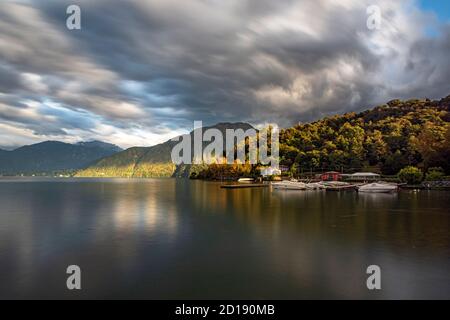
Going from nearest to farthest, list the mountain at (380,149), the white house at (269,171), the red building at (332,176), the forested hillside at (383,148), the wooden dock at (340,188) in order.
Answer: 1. the wooden dock at (340,188)
2. the forested hillside at (383,148)
3. the mountain at (380,149)
4. the red building at (332,176)
5. the white house at (269,171)

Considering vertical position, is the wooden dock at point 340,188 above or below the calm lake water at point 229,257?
above

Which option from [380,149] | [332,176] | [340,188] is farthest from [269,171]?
[340,188]

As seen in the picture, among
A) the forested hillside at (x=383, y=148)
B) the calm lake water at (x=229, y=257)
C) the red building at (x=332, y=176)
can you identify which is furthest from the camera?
the red building at (x=332, y=176)

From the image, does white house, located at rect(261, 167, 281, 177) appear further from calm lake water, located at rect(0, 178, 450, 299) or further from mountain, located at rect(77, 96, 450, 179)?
calm lake water, located at rect(0, 178, 450, 299)

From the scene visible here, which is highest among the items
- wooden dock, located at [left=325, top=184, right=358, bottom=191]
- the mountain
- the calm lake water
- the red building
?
the mountain

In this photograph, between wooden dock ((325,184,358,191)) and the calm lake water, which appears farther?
wooden dock ((325,184,358,191))

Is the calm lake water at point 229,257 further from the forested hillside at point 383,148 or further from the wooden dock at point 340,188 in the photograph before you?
the forested hillside at point 383,148

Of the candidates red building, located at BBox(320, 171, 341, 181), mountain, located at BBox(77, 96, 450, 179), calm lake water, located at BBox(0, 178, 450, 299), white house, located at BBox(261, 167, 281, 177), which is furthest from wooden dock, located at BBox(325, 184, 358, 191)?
calm lake water, located at BBox(0, 178, 450, 299)

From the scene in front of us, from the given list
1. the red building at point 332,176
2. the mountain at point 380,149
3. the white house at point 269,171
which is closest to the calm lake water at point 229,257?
the mountain at point 380,149

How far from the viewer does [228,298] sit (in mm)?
17781

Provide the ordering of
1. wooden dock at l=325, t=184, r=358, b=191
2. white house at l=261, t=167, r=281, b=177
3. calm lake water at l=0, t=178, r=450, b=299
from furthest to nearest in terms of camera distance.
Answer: white house at l=261, t=167, r=281, b=177 < wooden dock at l=325, t=184, r=358, b=191 < calm lake water at l=0, t=178, r=450, b=299

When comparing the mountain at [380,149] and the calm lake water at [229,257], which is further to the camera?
the mountain at [380,149]

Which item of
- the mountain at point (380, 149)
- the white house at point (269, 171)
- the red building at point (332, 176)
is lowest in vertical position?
the red building at point (332, 176)
